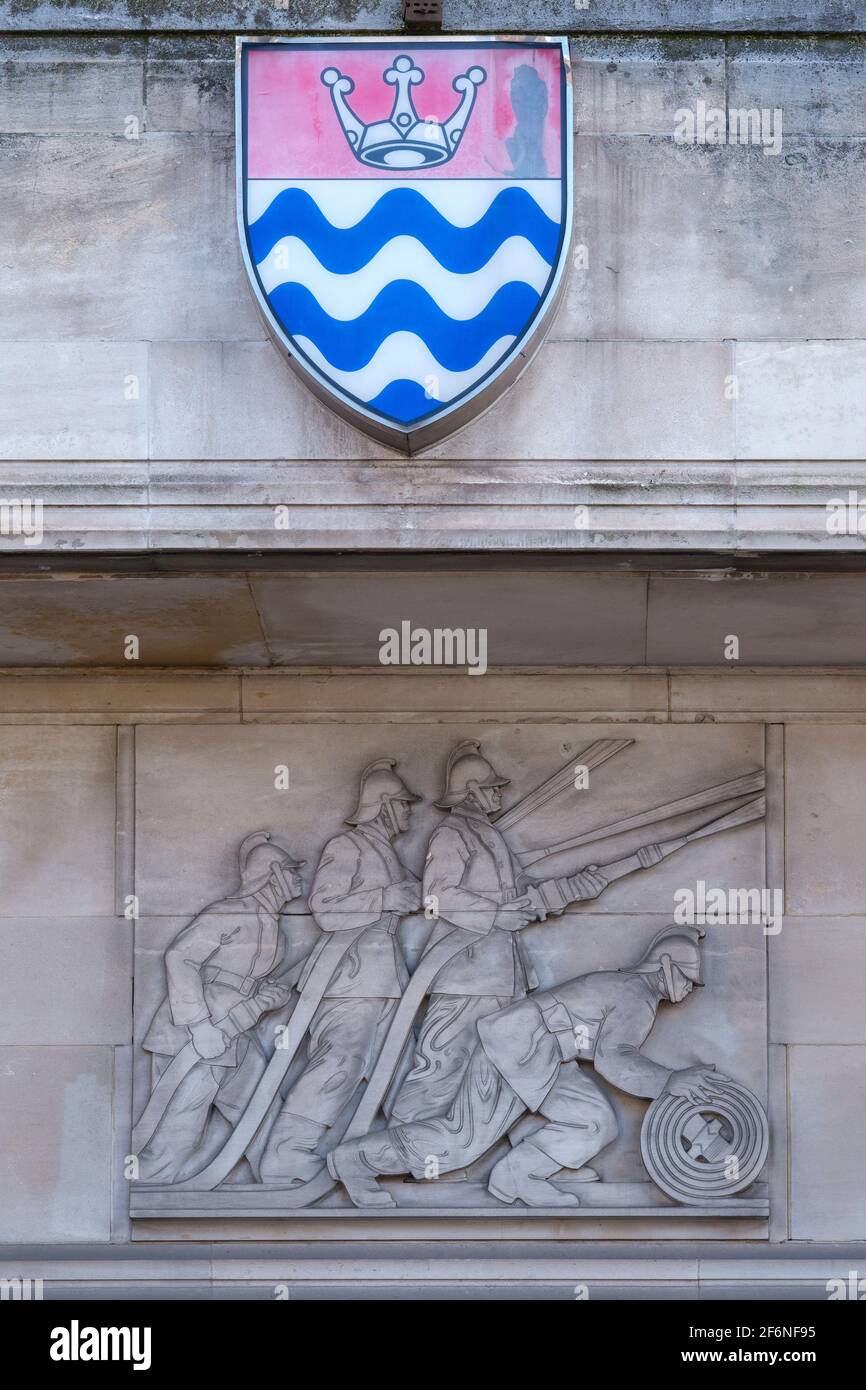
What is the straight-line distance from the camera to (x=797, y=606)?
6559 millimetres

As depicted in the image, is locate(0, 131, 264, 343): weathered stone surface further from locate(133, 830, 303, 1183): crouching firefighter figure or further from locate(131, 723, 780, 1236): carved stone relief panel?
locate(133, 830, 303, 1183): crouching firefighter figure

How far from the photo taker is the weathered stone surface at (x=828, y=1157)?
6949 mm

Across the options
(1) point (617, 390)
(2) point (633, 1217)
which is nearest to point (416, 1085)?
(2) point (633, 1217)

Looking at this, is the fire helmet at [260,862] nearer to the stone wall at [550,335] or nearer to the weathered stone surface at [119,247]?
the stone wall at [550,335]

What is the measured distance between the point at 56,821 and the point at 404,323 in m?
2.64

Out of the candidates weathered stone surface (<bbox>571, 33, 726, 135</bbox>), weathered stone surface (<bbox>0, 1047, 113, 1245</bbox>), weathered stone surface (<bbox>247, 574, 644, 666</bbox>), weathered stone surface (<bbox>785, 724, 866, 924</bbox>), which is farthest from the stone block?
weathered stone surface (<bbox>0, 1047, 113, 1245</bbox>)

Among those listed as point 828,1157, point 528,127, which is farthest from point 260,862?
point 528,127

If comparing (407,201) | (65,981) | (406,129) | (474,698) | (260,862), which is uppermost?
(406,129)

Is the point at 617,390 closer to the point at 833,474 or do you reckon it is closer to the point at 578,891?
the point at 833,474

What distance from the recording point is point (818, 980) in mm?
7066

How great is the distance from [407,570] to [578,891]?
1685mm

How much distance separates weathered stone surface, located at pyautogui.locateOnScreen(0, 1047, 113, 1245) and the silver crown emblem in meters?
3.76

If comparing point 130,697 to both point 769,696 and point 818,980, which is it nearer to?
point 769,696
